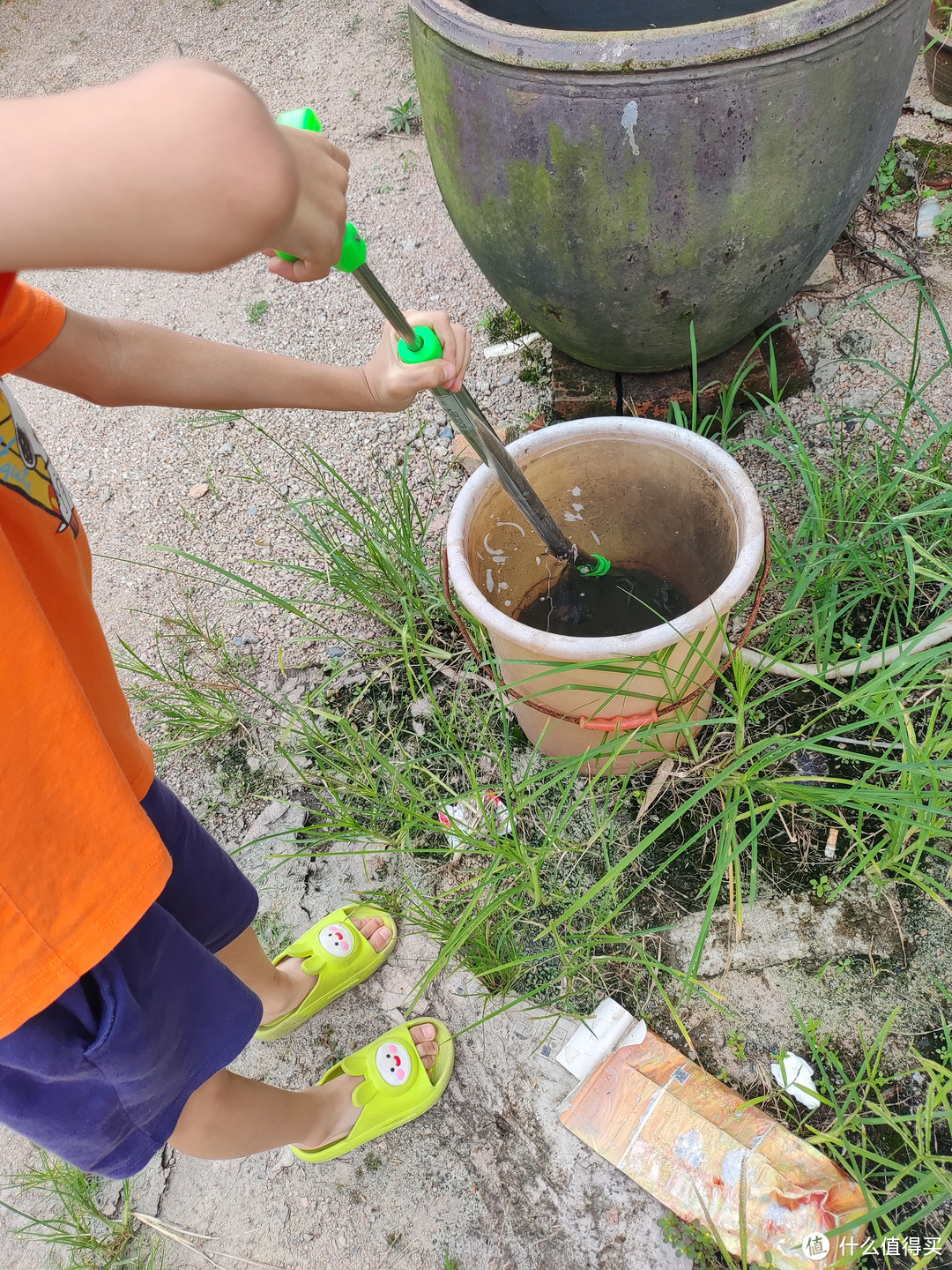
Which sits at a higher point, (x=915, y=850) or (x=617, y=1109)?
(x=915, y=850)

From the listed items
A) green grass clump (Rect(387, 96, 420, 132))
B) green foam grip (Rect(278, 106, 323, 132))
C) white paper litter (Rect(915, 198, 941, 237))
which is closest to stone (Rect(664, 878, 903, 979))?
green foam grip (Rect(278, 106, 323, 132))

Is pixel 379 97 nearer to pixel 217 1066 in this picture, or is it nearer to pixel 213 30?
pixel 213 30

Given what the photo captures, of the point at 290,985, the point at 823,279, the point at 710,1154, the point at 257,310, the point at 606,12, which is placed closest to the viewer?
the point at 710,1154

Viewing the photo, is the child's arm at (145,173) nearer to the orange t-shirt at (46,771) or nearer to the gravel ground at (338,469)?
the orange t-shirt at (46,771)

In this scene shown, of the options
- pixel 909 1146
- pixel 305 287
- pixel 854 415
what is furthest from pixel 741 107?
pixel 305 287

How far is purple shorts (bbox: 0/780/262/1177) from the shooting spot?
88 cm

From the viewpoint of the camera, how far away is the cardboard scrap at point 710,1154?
1.21 m

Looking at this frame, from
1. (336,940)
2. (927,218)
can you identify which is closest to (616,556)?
(336,940)

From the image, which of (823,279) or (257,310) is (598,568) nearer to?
(823,279)

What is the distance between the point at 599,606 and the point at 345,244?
3.61ft

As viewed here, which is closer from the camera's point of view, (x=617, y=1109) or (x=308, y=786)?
(x=617, y=1109)

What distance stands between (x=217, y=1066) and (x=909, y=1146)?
3.31 feet

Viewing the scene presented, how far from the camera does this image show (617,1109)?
4.48ft

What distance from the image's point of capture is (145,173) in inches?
Answer: 20.7
